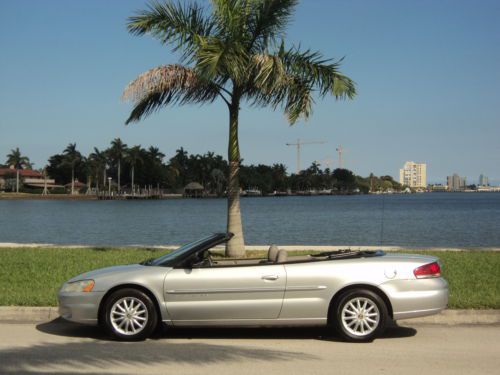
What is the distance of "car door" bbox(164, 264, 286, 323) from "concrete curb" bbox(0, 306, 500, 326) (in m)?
2.27

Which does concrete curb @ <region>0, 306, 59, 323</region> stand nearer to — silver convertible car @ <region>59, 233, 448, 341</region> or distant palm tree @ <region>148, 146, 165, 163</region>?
silver convertible car @ <region>59, 233, 448, 341</region>

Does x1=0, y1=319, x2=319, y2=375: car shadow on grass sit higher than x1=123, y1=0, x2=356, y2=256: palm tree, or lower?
lower

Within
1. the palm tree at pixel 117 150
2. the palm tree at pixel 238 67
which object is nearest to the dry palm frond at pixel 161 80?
the palm tree at pixel 238 67

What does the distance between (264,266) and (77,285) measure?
2.23 meters

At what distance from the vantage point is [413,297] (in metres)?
7.20

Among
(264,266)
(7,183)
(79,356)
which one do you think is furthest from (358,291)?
(7,183)

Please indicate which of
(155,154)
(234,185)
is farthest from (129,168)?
(234,185)

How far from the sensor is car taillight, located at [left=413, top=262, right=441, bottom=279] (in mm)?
7305

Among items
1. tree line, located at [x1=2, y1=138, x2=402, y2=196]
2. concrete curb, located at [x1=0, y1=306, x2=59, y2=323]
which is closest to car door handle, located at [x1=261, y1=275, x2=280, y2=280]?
concrete curb, located at [x1=0, y1=306, x2=59, y2=323]

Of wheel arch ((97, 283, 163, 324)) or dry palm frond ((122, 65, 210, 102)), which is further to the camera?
dry palm frond ((122, 65, 210, 102))

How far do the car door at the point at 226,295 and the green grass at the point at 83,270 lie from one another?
2838mm

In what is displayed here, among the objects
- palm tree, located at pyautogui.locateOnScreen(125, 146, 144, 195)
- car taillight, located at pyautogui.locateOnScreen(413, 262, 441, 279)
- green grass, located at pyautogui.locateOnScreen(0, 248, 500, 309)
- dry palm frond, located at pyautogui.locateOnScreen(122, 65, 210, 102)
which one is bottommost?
green grass, located at pyautogui.locateOnScreen(0, 248, 500, 309)

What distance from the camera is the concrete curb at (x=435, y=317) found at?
854cm

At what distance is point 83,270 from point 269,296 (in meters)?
6.59
